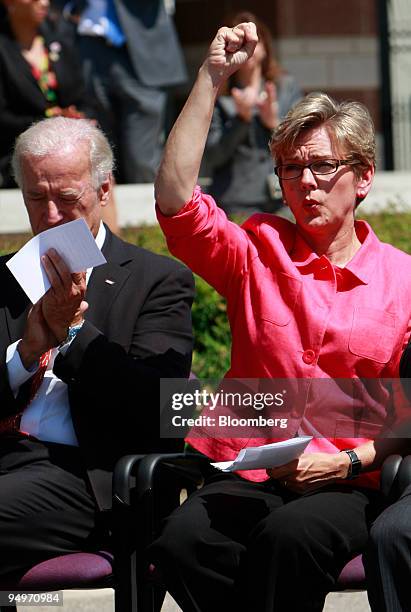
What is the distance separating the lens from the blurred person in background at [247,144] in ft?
24.1

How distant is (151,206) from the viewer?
8633mm

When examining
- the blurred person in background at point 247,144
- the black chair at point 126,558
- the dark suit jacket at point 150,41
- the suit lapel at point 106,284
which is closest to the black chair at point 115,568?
the black chair at point 126,558

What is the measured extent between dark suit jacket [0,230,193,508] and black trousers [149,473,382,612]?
41cm

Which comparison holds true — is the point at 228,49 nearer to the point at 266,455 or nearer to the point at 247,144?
the point at 266,455

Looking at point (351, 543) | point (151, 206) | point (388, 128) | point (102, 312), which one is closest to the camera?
point (351, 543)

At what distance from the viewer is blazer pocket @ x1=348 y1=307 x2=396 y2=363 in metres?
3.98

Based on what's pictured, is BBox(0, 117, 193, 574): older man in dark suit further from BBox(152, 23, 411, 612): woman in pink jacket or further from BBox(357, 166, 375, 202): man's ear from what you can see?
BBox(357, 166, 375, 202): man's ear

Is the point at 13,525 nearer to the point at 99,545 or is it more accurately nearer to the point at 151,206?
the point at 99,545

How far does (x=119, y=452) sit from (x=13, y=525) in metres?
0.43

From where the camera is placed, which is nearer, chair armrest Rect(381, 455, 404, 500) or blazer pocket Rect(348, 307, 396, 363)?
chair armrest Rect(381, 455, 404, 500)

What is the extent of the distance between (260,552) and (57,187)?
1.44 meters

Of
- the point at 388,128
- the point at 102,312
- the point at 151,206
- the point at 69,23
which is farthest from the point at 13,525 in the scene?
the point at 388,128

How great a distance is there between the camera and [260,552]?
3.71 metres

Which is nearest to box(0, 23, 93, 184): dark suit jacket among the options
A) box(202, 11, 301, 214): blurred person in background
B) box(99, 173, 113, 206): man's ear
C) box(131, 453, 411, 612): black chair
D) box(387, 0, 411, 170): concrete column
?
box(202, 11, 301, 214): blurred person in background
